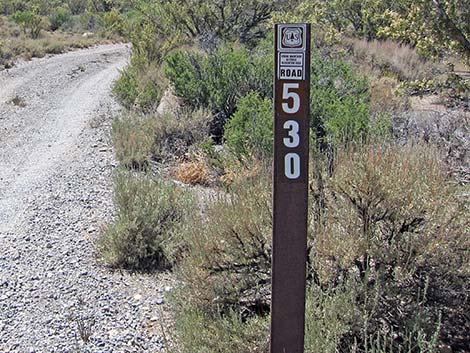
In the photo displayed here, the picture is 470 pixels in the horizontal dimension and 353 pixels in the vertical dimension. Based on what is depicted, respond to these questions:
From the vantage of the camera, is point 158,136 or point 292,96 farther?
point 158,136

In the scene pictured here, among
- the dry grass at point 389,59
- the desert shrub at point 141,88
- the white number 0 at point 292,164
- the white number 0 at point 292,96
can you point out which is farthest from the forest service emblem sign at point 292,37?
the dry grass at point 389,59

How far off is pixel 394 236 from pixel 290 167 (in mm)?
1605

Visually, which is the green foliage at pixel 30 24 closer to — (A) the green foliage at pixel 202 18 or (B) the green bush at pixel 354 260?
(A) the green foliage at pixel 202 18

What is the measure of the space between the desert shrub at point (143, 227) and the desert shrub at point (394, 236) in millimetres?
1811

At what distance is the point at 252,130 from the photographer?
7512 millimetres

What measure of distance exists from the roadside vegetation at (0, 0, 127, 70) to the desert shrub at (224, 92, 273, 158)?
18.3 metres

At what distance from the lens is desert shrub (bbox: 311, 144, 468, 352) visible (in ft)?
12.5

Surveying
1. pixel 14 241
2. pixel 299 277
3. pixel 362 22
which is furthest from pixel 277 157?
pixel 362 22

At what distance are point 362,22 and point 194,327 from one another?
69.6 feet

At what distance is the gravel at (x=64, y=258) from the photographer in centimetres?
439

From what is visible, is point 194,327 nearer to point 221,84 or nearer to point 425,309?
point 425,309

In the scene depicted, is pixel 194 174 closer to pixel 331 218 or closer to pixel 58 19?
pixel 331 218

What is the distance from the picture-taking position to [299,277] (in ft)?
8.96

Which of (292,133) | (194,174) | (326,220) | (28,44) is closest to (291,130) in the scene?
(292,133)
